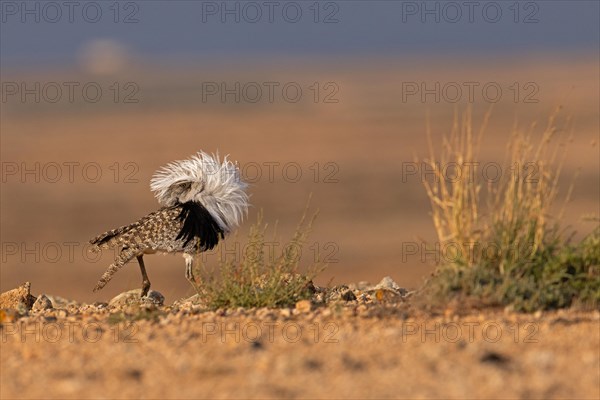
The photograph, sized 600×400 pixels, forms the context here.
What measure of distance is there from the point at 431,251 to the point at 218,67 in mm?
127570

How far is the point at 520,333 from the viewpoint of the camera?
23.5ft

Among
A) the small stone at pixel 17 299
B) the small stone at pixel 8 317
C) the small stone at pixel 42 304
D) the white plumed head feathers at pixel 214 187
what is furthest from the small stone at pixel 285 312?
the small stone at pixel 17 299

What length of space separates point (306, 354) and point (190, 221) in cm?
365

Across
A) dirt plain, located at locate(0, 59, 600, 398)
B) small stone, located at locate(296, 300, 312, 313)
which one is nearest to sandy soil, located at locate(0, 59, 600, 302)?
dirt plain, located at locate(0, 59, 600, 398)

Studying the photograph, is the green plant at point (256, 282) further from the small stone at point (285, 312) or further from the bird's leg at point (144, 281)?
the bird's leg at point (144, 281)

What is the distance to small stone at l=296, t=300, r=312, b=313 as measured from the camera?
829 centimetres

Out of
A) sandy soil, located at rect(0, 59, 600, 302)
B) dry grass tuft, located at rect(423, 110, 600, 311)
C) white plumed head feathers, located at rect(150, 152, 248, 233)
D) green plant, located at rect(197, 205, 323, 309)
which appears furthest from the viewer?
sandy soil, located at rect(0, 59, 600, 302)

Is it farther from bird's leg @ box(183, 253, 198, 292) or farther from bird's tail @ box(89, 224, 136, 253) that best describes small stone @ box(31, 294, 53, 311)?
bird's leg @ box(183, 253, 198, 292)

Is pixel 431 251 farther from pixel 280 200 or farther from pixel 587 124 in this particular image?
pixel 587 124

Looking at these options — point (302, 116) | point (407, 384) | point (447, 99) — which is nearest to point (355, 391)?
point (407, 384)

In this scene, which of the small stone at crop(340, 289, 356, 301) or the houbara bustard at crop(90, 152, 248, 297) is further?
the houbara bustard at crop(90, 152, 248, 297)

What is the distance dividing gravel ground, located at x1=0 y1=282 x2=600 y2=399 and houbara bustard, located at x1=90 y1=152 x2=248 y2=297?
5.86ft

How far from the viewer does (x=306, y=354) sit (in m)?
6.70

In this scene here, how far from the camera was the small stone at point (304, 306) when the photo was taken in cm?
829
